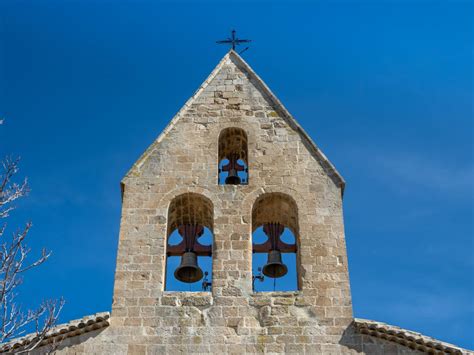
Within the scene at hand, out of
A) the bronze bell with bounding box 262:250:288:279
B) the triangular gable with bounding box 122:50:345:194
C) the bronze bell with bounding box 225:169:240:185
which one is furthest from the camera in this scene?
the bronze bell with bounding box 225:169:240:185

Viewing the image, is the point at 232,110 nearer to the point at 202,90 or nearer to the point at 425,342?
the point at 202,90

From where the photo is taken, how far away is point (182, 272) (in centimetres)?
1455

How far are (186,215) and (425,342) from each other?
480cm

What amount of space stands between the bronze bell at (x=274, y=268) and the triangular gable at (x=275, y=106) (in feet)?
5.49

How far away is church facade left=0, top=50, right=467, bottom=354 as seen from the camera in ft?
42.1

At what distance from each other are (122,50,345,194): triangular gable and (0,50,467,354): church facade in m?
0.03

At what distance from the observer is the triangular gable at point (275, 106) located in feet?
49.4

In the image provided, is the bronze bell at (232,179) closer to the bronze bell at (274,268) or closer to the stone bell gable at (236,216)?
the stone bell gable at (236,216)

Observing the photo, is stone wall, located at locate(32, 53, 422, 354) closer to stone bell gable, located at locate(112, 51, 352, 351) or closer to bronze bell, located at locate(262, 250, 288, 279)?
stone bell gable, located at locate(112, 51, 352, 351)

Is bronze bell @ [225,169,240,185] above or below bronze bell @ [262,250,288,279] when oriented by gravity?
above

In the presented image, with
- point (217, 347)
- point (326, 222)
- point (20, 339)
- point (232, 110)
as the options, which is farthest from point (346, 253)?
point (20, 339)

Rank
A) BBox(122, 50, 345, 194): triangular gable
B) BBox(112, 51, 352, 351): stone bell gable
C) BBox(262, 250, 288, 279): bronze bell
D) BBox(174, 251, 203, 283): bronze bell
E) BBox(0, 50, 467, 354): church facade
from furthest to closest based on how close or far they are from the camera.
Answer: BBox(122, 50, 345, 194): triangular gable → BBox(262, 250, 288, 279): bronze bell → BBox(174, 251, 203, 283): bronze bell → BBox(112, 51, 352, 351): stone bell gable → BBox(0, 50, 467, 354): church facade

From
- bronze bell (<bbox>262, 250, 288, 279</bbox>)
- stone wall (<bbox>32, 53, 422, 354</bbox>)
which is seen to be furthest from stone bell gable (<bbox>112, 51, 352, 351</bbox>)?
bronze bell (<bbox>262, 250, 288, 279</bbox>)

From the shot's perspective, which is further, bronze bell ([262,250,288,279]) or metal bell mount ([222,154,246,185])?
metal bell mount ([222,154,246,185])
